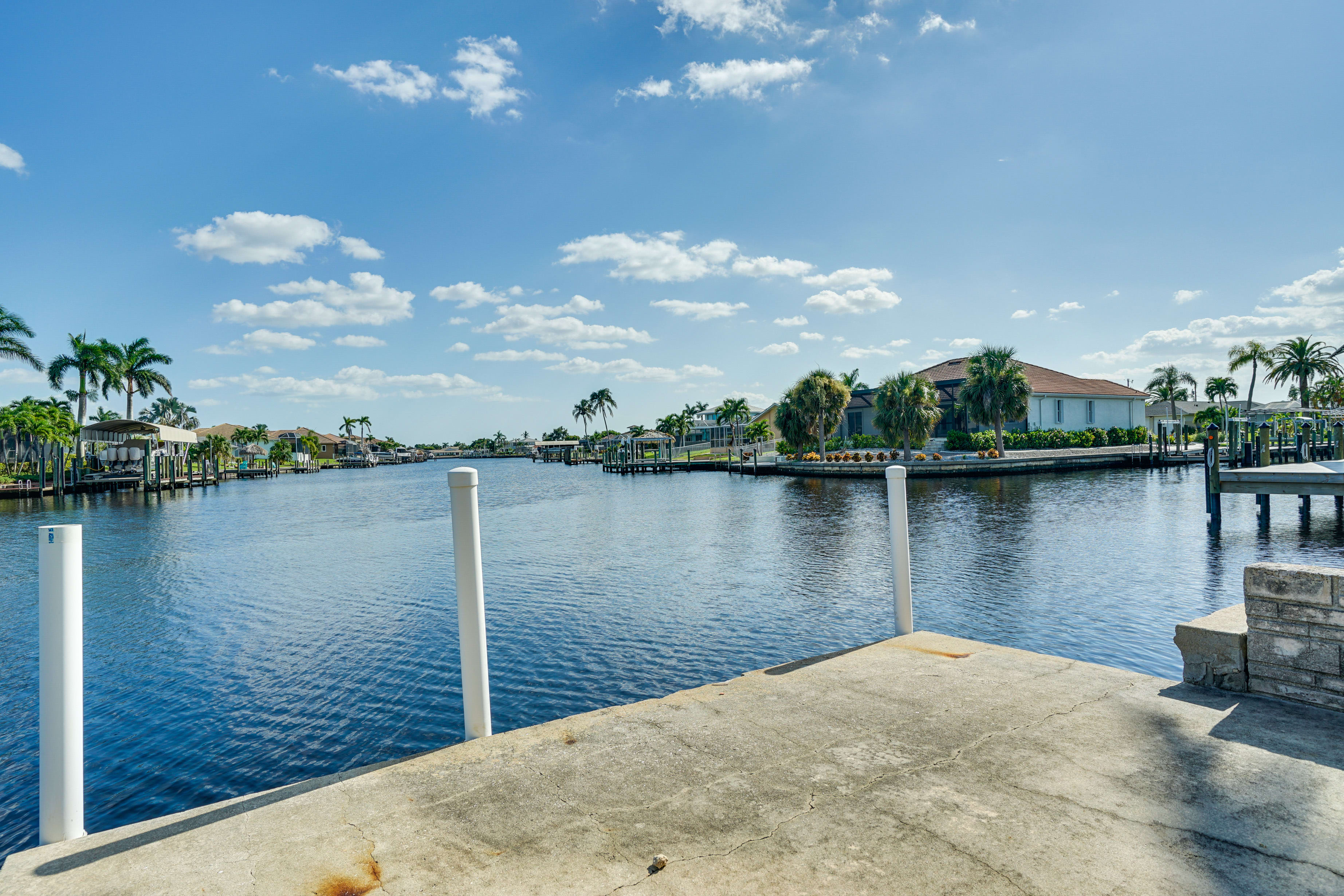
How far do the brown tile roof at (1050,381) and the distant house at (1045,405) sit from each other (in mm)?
73

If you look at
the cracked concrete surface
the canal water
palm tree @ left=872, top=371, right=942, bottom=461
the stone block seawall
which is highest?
palm tree @ left=872, top=371, right=942, bottom=461

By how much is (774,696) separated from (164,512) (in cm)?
4503

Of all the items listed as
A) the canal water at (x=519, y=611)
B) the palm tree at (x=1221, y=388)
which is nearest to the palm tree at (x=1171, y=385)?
the palm tree at (x=1221, y=388)

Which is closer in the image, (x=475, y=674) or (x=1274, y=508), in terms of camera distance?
(x=475, y=674)

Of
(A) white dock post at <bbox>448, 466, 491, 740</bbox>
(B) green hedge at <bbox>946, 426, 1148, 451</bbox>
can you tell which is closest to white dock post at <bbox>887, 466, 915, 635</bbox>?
(A) white dock post at <bbox>448, 466, 491, 740</bbox>

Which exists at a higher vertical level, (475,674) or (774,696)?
(475,674)

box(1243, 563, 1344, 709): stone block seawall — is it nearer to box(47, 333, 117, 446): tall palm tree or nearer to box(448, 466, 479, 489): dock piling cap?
box(448, 466, 479, 489): dock piling cap

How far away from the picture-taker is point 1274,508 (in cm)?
2609

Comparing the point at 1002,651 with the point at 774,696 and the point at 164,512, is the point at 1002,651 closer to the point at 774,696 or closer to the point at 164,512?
the point at 774,696

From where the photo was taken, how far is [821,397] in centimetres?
5794

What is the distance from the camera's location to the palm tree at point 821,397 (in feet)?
190

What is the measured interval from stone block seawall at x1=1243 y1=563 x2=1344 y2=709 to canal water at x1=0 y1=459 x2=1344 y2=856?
18.7 feet

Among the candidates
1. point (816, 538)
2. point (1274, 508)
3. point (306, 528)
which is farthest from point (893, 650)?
point (306, 528)

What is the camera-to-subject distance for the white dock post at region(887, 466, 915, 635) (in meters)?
6.18
